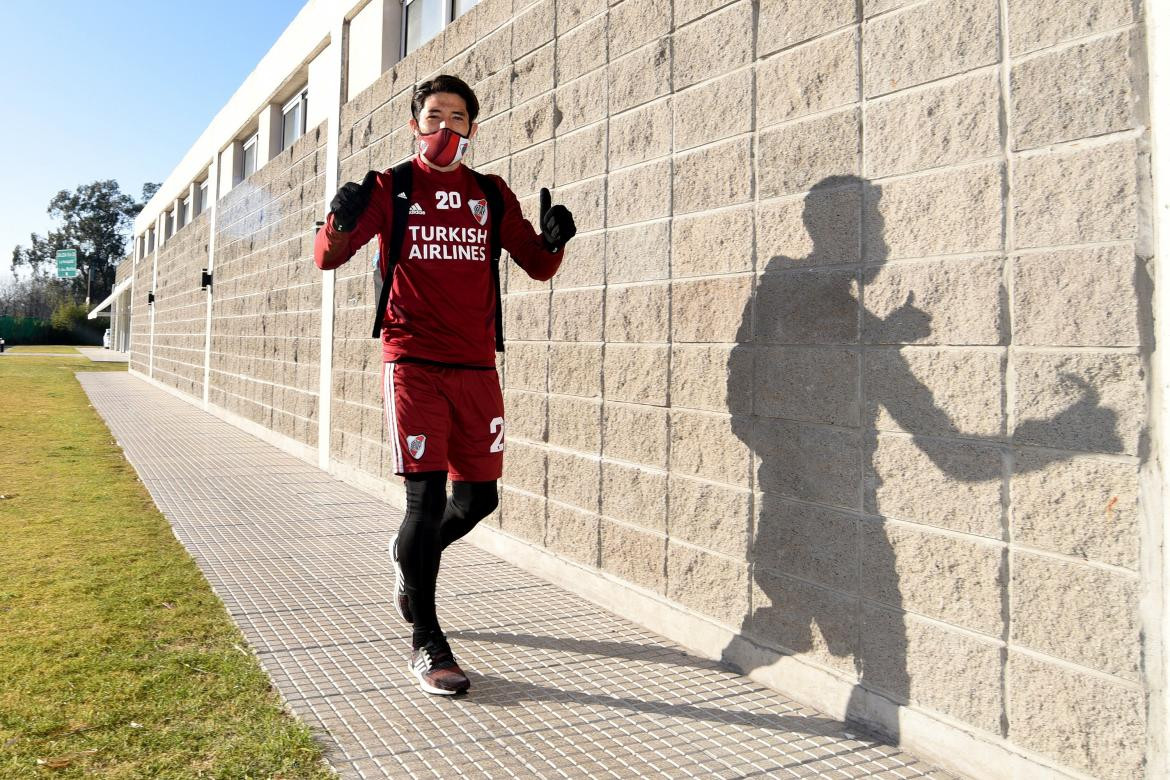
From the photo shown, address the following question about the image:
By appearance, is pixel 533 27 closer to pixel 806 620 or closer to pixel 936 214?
pixel 936 214

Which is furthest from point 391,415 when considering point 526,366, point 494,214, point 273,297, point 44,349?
point 44,349

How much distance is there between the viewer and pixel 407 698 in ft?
9.50

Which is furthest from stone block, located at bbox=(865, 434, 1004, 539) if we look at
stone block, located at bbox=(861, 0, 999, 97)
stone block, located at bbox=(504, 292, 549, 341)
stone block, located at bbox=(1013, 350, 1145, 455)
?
stone block, located at bbox=(504, 292, 549, 341)

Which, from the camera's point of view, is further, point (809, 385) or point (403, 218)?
point (403, 218)

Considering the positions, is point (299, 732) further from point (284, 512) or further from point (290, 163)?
point (290, 163)

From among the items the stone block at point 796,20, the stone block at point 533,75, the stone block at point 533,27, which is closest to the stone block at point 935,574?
the stone block at point 796,20

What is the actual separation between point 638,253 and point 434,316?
3.71 feet

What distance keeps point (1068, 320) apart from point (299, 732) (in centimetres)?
254

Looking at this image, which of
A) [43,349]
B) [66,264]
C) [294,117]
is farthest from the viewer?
[66,264]

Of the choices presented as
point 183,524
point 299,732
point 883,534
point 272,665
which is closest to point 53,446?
point 183,524

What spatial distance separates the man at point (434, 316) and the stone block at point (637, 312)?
57 cm

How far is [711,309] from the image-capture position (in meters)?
3.41

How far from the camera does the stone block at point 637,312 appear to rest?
3703mm

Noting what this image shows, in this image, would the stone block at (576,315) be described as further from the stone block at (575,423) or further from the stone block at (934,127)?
the stone block at (934,127)
